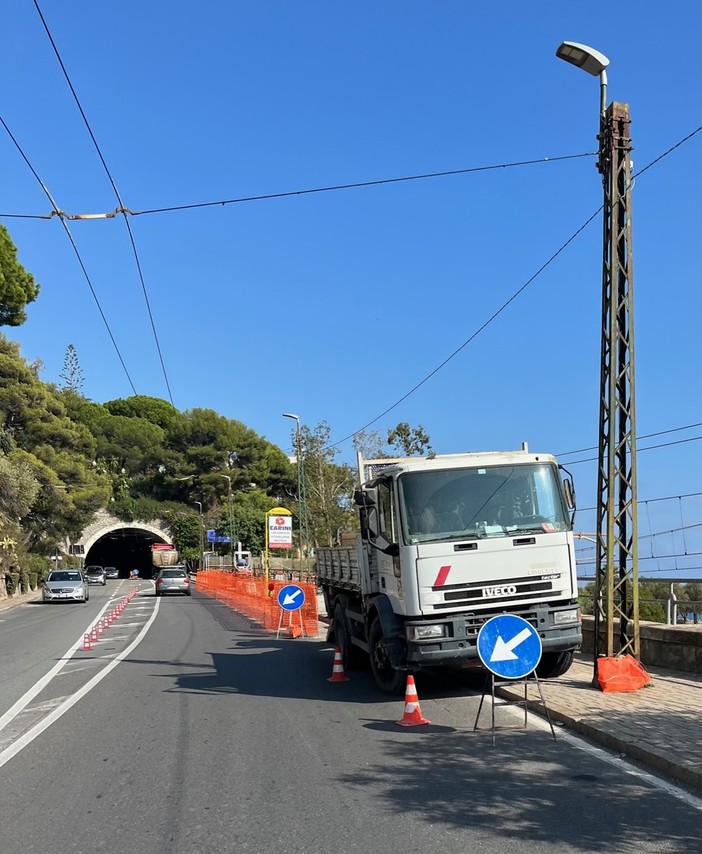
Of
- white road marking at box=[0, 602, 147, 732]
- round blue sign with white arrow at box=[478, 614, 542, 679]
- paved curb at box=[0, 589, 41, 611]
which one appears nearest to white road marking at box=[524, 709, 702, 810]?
round blue sign with white arrow at box=[478, 614, 542, 679]

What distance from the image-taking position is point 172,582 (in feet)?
139

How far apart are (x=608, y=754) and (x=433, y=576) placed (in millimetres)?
2718

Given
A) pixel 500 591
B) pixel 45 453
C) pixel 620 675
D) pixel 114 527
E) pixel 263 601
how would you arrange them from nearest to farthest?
pixel 500 591
pixel 620 675
pixel 263 601
pixel 45 453
pixel 114 527

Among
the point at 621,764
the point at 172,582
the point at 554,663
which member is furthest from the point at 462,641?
the point at 172,582

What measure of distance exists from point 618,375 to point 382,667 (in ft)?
15.6

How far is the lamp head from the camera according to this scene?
9242 mm

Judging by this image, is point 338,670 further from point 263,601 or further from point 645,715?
point 263,601

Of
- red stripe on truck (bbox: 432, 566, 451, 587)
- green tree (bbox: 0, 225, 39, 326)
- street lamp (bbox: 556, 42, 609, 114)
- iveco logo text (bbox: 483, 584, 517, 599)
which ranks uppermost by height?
green tree (bbox: 0, 225, 39, 326)

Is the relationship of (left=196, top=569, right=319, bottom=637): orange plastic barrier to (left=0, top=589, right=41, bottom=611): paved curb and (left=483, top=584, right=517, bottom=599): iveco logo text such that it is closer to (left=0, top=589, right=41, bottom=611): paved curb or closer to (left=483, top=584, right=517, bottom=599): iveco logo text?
(left=0, top=589, right=41, bottom=611): paved curb

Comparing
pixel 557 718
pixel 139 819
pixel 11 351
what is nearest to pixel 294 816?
pixel 139 819

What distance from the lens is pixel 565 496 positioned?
9203mm

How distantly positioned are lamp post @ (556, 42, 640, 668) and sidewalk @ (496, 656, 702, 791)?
0.72 metres

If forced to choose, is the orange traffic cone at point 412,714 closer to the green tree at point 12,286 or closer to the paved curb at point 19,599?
the paved curb at point 19,599

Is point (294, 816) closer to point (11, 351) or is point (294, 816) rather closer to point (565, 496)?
point (565, 496)
